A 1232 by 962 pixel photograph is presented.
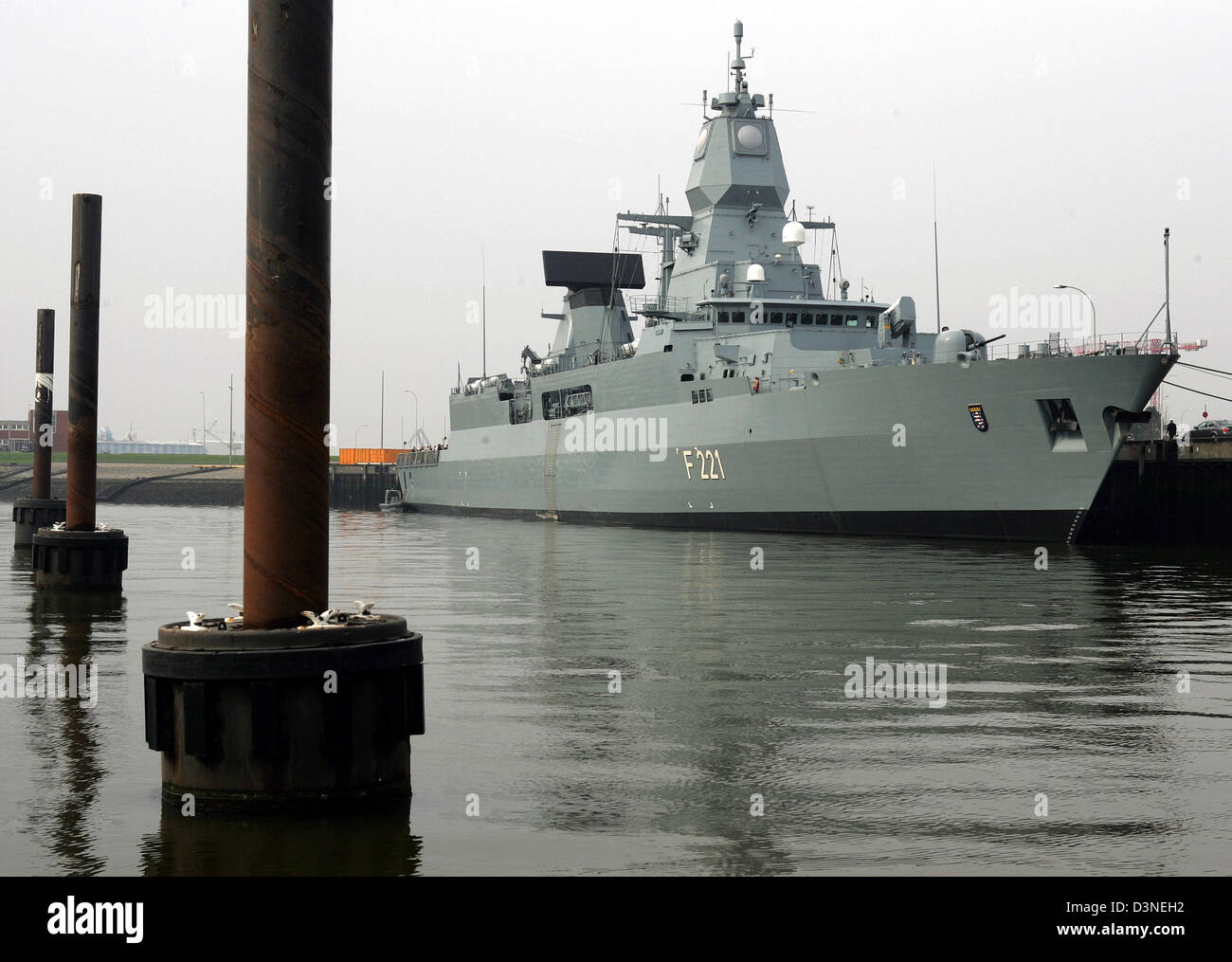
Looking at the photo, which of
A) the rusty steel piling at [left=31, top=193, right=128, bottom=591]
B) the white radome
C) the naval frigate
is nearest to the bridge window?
the naval frigate

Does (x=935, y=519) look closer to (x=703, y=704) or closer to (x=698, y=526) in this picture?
(x=698, y=526)

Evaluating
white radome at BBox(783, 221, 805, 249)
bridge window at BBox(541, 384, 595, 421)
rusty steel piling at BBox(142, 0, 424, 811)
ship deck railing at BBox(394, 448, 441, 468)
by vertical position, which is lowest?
rusty steel piling at BBox(142, 0, 424, 811)

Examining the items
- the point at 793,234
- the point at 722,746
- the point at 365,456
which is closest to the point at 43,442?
the point at 722,746

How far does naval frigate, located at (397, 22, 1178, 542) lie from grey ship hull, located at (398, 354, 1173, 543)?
0.16ft

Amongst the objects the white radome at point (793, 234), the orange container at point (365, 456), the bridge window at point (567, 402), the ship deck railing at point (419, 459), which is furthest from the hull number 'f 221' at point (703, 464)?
the orange container at point (365, 456)

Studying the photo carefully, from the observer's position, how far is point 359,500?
90.8 metres

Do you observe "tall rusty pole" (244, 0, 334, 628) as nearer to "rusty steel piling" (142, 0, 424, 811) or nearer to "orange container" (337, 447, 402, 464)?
"rusty steel piling" (142, 0, 424, 811)

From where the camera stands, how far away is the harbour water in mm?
5762

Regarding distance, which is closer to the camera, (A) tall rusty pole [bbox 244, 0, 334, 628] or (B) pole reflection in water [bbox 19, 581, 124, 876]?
(B) pole reflection in water [bbox 19, 581, 124, 876]

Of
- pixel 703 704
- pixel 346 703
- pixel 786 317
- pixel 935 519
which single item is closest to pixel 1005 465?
pixel 935 519

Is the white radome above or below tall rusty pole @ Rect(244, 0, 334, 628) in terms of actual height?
above

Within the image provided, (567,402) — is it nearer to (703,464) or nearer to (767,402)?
(703,464)

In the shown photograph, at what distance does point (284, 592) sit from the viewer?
632cm
